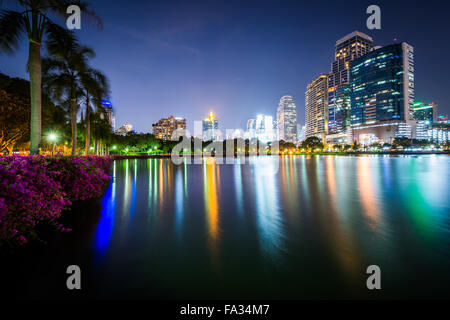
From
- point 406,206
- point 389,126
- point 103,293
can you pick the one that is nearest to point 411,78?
point 389,126

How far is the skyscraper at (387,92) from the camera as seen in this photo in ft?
421

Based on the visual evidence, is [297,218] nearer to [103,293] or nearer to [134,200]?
[103,293]

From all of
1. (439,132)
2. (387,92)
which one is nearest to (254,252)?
(387,92)

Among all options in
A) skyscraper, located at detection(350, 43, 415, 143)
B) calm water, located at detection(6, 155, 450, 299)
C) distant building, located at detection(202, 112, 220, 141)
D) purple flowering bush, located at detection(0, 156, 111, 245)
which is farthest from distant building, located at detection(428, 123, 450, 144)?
purple flowering bush, located at detection(0, 156, 111, 245)

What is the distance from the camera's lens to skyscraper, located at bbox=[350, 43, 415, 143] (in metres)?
128

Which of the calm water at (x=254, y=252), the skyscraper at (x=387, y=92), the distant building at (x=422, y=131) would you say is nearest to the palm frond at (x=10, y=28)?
the calm water at (x=254, y=252)

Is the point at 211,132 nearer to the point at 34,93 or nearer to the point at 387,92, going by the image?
the point at 387,92

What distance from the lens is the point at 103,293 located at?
2.77 m

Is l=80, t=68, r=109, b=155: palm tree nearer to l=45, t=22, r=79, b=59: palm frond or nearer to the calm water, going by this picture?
l=45, t=22, r=79, b=59: palm frond

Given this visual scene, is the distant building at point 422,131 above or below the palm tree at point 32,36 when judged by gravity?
above

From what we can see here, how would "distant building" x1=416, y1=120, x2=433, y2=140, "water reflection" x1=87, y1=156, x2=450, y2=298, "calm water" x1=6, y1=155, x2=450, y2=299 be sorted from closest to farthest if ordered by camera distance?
"calm water" x1=6, y1=155, x2=450, y2=299, "water reflection" x1=87, y1=156, x2=450, y2=298, "distant building" x1=416, y1=120, x2=433, y2=140

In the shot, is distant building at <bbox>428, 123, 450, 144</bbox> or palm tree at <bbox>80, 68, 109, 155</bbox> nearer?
palm tree at <bbox>80, 68, 109, 155</bbox>

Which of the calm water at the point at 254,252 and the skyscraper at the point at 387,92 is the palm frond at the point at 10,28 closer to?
the calm water at the point at 254,252

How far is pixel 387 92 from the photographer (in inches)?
5197
